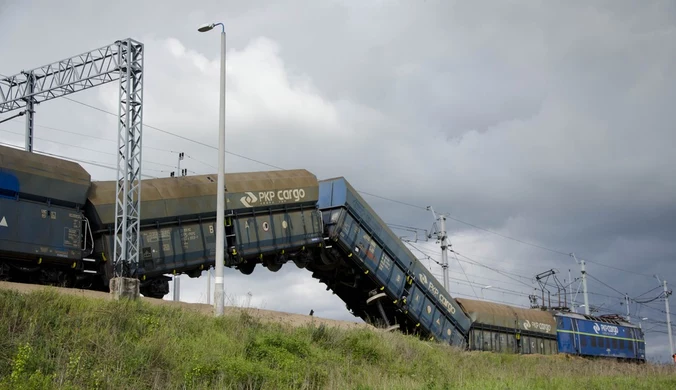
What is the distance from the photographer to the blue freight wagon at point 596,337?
35688 mm

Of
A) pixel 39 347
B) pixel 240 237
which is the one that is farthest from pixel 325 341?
pixel 39 347

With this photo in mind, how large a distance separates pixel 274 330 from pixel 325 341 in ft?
5.04

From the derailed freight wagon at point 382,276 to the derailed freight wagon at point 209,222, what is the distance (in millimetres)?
815

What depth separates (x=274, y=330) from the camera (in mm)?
16344

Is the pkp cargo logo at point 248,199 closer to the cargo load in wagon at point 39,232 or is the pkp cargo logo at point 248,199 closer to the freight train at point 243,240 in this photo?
the freight train at point 243,240

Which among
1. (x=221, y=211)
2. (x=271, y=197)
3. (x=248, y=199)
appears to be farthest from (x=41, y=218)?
(x=271, y=197)

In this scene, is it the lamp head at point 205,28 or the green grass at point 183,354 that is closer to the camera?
the green grass at point 183,354

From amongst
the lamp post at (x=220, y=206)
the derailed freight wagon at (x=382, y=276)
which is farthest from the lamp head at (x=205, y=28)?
the derailed freight wagon at (x=382, y=276)

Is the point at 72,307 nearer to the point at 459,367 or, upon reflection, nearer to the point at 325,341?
the point at 325,341

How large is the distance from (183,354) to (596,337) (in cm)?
3060

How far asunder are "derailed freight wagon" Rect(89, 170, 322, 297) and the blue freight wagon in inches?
738

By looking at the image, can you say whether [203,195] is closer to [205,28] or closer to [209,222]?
[209,222]

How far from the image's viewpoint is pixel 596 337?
36.9 m

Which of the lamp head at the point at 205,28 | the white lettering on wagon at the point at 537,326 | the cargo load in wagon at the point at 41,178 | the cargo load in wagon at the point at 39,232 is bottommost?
the white lettering on wagon at the point at 537,326
